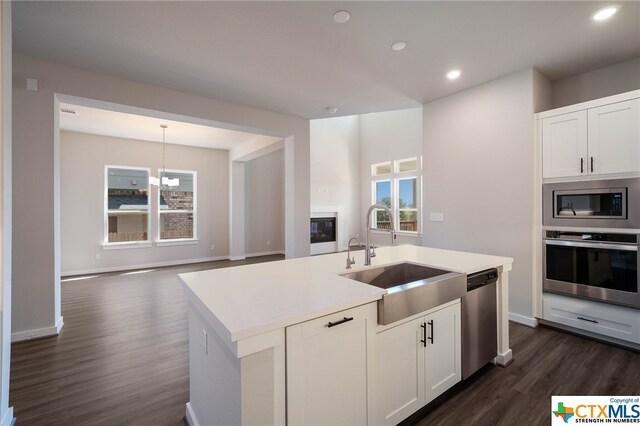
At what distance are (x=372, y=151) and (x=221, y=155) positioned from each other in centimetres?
464

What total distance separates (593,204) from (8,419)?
4.87 meters

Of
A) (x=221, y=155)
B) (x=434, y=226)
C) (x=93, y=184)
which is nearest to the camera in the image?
(x=434, y=226)

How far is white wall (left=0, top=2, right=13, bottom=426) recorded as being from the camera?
1.55 meters

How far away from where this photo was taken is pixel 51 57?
2.70m

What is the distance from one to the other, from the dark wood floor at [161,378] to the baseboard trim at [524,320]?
0.30 feet

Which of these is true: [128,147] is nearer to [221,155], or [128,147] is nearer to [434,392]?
[221,155]

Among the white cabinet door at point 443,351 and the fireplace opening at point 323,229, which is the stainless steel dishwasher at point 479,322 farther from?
the fireplace opening at point 323,229

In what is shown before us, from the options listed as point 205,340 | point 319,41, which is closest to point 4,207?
point 205,340

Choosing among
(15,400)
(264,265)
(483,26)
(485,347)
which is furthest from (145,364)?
(483,26)

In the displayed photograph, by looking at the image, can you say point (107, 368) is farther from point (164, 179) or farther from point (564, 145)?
point (564, 145)

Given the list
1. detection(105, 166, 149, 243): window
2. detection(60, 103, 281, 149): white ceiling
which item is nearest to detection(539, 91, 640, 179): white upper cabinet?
detection(60, 103, 281, 149): white ceiling

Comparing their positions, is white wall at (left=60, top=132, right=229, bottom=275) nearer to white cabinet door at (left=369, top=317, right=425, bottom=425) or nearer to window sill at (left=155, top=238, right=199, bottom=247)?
window sill at (left=155, top=238, right=199, bottom=247)

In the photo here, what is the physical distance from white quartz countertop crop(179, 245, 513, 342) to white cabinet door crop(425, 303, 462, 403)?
0.35 metres

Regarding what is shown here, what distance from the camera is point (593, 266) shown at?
104 inches
